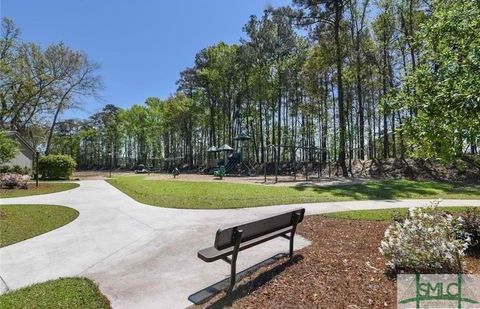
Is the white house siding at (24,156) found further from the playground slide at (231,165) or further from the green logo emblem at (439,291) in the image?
the green logo emblem at (439,291)

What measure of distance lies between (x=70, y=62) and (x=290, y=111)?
22232mm

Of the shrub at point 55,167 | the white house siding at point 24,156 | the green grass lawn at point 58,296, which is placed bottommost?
the green grass lawn at point 58,296

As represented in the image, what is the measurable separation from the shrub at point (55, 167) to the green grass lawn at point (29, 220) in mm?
13707

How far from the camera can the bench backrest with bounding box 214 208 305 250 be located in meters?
3.40

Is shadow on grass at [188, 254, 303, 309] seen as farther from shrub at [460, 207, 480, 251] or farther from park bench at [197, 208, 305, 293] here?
shrub at [460, 207, 480, 251]

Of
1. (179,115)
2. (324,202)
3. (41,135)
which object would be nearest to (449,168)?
(324,202)

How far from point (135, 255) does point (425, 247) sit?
3.95 m

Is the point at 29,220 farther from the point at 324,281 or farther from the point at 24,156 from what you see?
the point at 24,156

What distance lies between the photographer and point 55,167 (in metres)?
21.7

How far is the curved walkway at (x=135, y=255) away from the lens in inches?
148

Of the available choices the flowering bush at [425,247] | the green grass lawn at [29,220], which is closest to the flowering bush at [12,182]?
the green grass lawn at [29,220]

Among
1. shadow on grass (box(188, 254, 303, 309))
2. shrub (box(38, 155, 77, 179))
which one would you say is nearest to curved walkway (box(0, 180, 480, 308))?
shadow on grass (box(188, 254, 303, 309))

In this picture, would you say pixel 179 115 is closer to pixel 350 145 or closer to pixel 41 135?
pixel 41 135

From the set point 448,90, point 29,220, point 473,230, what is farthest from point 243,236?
point 29,220
